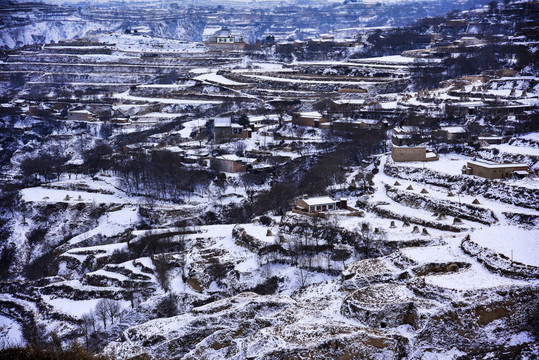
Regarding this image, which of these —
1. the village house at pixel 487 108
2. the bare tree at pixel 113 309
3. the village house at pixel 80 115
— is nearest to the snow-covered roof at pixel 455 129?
the village house at pixel 487 108

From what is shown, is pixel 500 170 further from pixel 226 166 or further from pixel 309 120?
pixel 309 120

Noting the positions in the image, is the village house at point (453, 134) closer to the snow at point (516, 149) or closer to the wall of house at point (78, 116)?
the snow at point (516, 149)

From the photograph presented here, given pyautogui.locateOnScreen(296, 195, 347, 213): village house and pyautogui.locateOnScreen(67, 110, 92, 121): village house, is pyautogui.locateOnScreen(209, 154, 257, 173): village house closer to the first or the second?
pyautogui.locateOnScreen(296, 195, 347, 213): village house

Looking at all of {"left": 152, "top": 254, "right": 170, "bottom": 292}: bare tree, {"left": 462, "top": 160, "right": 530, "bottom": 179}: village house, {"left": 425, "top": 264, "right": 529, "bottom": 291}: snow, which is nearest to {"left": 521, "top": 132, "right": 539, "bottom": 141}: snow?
{"left": 462, "top": 160, "right": 530, "bottom": 179}: village house

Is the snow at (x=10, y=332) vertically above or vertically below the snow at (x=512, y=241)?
below

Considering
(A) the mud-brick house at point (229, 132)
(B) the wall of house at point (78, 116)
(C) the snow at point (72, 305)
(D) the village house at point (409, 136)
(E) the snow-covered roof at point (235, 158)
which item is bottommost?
(C) the snow at point (72, 305)

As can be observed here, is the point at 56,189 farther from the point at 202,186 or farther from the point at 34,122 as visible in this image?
the point at 34,122

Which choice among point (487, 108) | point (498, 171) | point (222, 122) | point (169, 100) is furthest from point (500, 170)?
point (169, 100)
